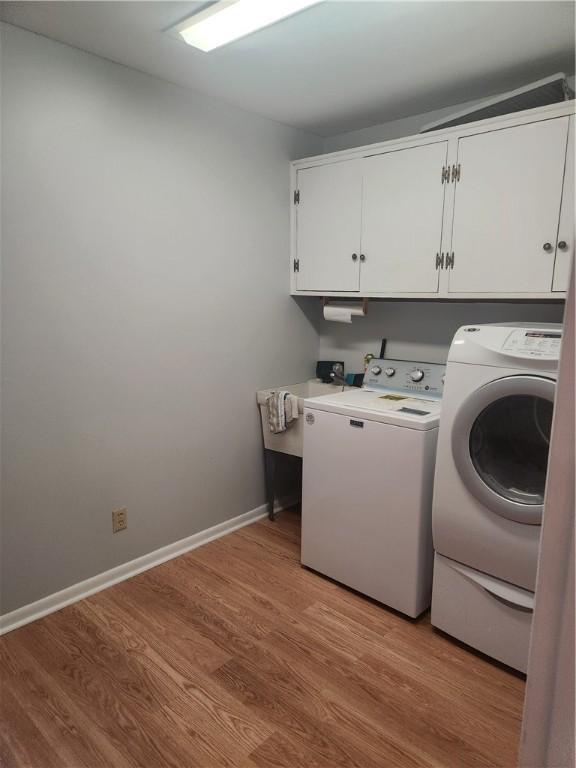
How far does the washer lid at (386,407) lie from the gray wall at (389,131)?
149 centimetres

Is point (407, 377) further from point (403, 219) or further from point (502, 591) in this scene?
point (502, 591)

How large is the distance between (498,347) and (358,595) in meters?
1.33

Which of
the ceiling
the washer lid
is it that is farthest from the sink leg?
the ceiling

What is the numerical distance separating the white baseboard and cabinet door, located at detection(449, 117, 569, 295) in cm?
182

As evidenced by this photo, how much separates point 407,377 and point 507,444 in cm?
91

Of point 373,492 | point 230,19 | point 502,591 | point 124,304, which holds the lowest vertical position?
point 502,591

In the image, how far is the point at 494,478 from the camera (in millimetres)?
1877

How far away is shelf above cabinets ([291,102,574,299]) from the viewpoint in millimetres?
2059

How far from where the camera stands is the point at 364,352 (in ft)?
10.4

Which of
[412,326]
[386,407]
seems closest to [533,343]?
[386,407]

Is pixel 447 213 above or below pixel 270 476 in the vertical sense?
above

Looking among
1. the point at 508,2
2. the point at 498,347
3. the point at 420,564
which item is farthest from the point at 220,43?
the point at 420,564

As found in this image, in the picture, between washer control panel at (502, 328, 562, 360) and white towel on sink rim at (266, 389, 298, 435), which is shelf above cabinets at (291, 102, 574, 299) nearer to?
washer control panel at (502, 328, 562, 360)

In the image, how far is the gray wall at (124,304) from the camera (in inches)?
77.9
